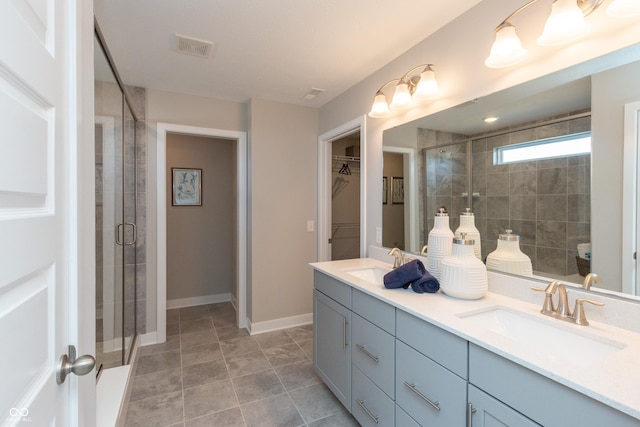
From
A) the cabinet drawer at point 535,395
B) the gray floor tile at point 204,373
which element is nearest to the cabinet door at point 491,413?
the cabinet drawer at point 535,395

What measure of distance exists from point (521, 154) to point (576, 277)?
61 centimetres

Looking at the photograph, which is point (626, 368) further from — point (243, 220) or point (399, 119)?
point (243, 220)

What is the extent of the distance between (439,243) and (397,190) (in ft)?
2.13

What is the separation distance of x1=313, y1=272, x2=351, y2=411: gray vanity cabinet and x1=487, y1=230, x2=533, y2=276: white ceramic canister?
0.82 meters

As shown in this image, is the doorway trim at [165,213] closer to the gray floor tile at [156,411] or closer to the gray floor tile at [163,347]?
the gray floor tile at [163,347]

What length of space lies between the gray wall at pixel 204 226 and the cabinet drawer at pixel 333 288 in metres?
2.06

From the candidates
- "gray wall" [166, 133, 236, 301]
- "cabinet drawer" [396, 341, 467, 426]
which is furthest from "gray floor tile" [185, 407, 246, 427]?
"gray wall" [166, 133, 236, 301]

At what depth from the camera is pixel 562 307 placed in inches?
46.4

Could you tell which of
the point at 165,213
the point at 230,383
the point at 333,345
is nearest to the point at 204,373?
the point at 230,383

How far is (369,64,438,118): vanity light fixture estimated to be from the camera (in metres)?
1.80

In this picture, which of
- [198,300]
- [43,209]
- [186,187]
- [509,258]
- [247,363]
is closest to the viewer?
[43,209]

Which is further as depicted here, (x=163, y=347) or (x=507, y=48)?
(x=163, y=347)

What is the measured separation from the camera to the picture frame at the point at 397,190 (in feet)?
7.14

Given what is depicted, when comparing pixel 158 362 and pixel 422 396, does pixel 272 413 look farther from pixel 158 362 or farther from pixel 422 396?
pixel 158 362
